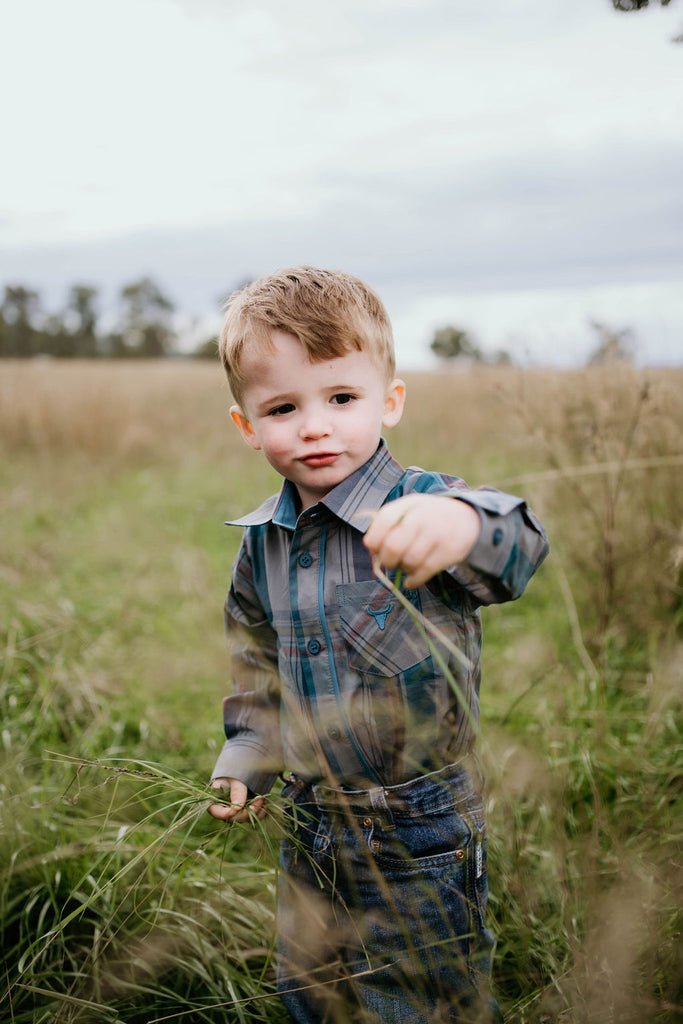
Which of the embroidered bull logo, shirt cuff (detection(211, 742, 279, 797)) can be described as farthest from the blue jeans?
the embroidered bull logo

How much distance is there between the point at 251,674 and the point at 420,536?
664 mm

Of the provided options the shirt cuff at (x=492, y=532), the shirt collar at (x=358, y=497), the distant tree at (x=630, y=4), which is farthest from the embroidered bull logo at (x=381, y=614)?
the distant tree at (x=630, y=4)

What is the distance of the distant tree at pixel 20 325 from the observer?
165 ft

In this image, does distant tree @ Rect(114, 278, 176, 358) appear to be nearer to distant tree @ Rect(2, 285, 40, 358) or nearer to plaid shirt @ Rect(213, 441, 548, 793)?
distant tree @ Rect(2, 285, 40, 358)

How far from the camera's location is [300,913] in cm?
132

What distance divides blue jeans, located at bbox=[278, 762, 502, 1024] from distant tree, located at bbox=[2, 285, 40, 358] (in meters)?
54.3

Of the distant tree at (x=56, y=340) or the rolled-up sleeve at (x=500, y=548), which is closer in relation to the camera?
the rolled-up sleeve at (x=500, y=548)

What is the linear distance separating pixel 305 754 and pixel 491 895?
0.60 metres

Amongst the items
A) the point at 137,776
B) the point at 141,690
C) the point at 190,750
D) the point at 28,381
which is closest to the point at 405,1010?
Answer: the point at 137,776

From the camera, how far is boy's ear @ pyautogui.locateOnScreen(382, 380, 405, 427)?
4.24ft

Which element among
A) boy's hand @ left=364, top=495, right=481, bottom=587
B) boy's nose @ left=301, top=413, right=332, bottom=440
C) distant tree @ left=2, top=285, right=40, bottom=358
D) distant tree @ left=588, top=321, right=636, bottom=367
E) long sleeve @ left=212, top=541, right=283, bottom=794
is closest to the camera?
boy's hand @ left=364, top=495, right=481, bottom=587

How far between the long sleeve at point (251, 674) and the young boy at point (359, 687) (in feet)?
0.39

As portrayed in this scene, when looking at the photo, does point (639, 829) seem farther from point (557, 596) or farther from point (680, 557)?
point (557, 596)

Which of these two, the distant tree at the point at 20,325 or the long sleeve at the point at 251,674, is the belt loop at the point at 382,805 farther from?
the distant tree at the point at 20,325
